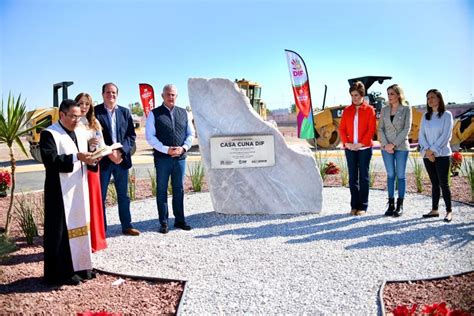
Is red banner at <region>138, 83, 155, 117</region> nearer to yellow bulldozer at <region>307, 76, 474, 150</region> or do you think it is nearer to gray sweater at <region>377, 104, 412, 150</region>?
yellow bulldozer at <region>307, 76, 474, 150</region>

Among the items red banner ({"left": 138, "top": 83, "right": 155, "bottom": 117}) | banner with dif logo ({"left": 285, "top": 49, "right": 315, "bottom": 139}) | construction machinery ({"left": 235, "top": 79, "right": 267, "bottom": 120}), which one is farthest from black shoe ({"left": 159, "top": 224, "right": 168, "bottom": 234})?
red banner ({"left": 138, "top": 83, "right": 155, "bottom": 117})

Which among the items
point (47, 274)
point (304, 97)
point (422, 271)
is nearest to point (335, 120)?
point (304, 97)

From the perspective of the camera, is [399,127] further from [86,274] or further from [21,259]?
[21,259]

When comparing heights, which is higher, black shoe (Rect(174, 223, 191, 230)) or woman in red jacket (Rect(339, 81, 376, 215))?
woman in red jacket (Rect(339, 81, 376, 215))

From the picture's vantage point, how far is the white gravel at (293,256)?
10.5 feet

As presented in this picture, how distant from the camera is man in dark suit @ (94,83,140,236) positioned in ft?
15.9

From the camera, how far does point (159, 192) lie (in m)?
5.19

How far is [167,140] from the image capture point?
5.07 metres

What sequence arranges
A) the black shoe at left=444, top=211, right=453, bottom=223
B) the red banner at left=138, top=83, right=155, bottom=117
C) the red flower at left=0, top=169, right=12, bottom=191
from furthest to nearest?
the red banner at left=138, top=83, right=155, bottom=117 → the red flower at left=0, top=169, right=12, bottom=191 → the black shoe at left=444, top=211, right=453, bottom=223

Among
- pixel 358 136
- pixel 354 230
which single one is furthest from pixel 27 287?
pixel 358 136

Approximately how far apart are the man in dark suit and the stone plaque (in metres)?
1.25

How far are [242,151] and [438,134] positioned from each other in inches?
98.3

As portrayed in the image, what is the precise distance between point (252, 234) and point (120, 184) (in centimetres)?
169

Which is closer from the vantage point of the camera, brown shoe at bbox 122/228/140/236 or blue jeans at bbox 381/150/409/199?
brown shoe at bbox 122/228/140/236
